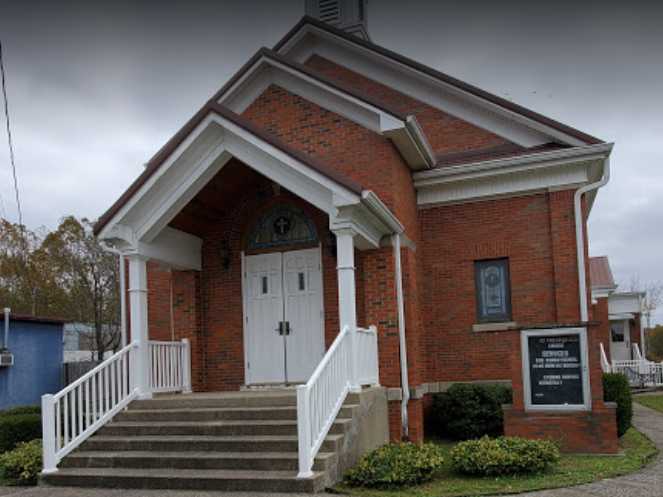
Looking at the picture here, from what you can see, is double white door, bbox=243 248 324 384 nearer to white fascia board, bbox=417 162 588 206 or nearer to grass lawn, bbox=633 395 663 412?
white fascia board, bbox=417 162 588 206

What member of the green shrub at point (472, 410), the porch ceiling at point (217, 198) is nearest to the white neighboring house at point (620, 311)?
the green shrub at point (472, 410)

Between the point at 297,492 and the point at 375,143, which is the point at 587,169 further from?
the point at 297,492

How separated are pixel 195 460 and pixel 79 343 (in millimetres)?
41718

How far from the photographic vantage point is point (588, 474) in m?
8.91

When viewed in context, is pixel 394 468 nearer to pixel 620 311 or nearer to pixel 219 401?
pixel 219 401

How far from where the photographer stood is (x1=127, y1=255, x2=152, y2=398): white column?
11047mm

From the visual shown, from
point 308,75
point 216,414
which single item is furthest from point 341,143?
point 216,414

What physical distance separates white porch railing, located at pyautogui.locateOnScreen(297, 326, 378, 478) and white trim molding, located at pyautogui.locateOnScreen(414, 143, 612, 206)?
373cm

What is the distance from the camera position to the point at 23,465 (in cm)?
970

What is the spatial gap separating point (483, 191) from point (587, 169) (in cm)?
190

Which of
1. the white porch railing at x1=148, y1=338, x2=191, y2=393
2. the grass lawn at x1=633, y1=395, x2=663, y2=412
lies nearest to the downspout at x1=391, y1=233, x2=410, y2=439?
the white porch railing at x1=148, y1=338, x2=191, y2=393

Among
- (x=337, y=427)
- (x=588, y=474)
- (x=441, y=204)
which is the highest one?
(x=441, y=204)

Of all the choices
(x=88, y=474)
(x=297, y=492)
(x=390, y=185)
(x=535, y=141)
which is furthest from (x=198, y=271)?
(x=535, y=141)

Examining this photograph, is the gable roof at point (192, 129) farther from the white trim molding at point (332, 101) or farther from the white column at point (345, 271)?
the white trim molding at point (332, 101)
